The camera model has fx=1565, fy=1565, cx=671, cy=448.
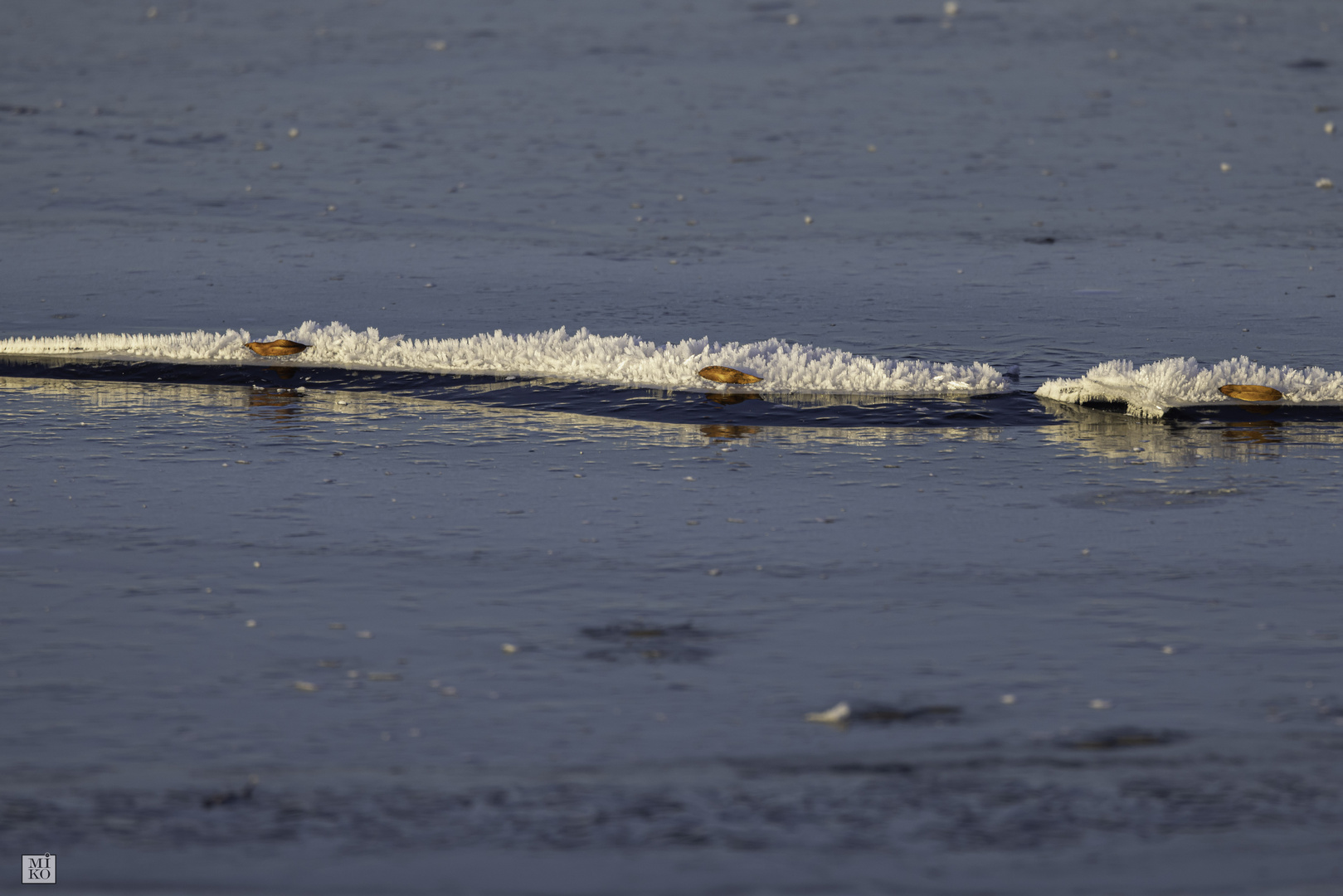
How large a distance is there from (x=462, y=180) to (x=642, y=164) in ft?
3.70

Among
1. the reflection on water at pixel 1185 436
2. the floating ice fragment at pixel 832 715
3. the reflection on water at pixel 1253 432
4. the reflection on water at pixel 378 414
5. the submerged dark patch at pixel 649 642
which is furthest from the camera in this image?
the reflection on water at pixel 378 414

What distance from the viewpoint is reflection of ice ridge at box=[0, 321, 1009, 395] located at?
5.25 metres

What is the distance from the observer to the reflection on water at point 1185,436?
457cm

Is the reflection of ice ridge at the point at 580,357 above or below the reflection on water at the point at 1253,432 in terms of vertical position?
above

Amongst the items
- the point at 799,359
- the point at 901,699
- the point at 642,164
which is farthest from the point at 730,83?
the point at 901,699

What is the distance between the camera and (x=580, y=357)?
18.1 ft

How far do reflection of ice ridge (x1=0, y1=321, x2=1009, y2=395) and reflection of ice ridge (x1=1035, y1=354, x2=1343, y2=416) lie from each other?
0.93ft

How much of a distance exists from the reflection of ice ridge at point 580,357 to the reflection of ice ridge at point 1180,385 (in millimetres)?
284

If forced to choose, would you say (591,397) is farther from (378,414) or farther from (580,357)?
(378,414)

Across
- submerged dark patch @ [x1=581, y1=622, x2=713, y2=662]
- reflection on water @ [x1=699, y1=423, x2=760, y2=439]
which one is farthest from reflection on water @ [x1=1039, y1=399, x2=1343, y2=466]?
submerged dark patch @ [x1=581, y1=622, x2=713, y2=662]

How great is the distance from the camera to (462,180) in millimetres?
9594

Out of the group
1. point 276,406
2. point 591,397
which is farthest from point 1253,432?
point 276,406

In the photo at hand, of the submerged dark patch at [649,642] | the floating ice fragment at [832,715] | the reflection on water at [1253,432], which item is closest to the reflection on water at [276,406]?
the submerged dark patch at [649,642]

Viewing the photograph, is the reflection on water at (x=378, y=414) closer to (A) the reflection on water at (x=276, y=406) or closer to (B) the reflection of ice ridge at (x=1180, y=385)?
(A) the reflection on water at (x=276, y=406)
